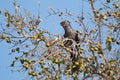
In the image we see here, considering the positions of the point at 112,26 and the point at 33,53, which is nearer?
the point at 33,53

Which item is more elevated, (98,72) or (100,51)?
(100,51)

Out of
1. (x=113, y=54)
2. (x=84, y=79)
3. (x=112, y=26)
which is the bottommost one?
(x=84, y=79)

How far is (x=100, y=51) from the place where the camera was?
4215mm

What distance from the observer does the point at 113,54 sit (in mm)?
5242

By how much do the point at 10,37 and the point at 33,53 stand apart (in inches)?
21.7

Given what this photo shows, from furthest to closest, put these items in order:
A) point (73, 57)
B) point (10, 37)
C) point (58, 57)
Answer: point (10, 37) → point (73, 57) → point (58, 57)

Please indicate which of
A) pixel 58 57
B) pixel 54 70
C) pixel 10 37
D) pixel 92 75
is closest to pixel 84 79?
pixel 92 75

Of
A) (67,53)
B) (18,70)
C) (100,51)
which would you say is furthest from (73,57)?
(18,70)

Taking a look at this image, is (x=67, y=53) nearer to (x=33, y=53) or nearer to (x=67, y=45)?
(x=67, y=45)

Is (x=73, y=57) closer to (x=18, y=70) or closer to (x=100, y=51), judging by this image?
(x=100, y=51)

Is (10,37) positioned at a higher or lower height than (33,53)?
higher

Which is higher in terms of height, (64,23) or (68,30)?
(64,23)

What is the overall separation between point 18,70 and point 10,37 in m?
0.61

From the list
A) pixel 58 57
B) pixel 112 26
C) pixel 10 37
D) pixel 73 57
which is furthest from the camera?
pixel 112 26
